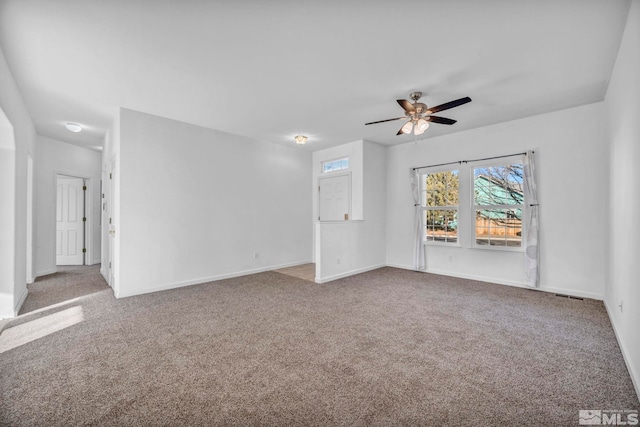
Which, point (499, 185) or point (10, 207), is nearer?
point (10, 207)

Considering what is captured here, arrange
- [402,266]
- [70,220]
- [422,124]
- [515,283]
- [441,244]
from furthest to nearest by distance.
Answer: [70,220]
[402,266]
[441,244]
[515,283]
[422,124]

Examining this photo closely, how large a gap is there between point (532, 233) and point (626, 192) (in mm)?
2004

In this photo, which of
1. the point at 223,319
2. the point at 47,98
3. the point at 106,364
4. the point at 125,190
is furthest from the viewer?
the point at 125,190

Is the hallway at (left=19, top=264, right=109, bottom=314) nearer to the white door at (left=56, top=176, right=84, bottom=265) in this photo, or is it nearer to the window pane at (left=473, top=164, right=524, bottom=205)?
the white door at (left=56, top=176, right=84, bottom=265)

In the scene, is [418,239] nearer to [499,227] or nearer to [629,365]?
[499,227]

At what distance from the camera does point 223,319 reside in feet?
10.6

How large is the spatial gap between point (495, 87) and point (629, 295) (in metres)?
2.47

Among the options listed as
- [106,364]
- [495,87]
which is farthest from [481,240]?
[106,364]

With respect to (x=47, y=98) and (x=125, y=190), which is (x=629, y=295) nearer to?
(x=125, y=190)

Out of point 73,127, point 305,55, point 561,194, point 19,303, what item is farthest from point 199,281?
point 561,194

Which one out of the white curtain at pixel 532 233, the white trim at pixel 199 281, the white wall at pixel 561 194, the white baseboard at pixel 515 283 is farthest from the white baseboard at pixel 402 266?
the white trim at pixel 199 281

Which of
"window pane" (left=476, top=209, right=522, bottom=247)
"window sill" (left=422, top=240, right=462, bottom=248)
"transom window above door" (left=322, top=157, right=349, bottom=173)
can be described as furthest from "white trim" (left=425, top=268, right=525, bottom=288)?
"transom window above door" (left=322, top=157, right=349, bottom=173)

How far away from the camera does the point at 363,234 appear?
5762 millimetres

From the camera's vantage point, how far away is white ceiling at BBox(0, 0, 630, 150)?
2.11 meters
